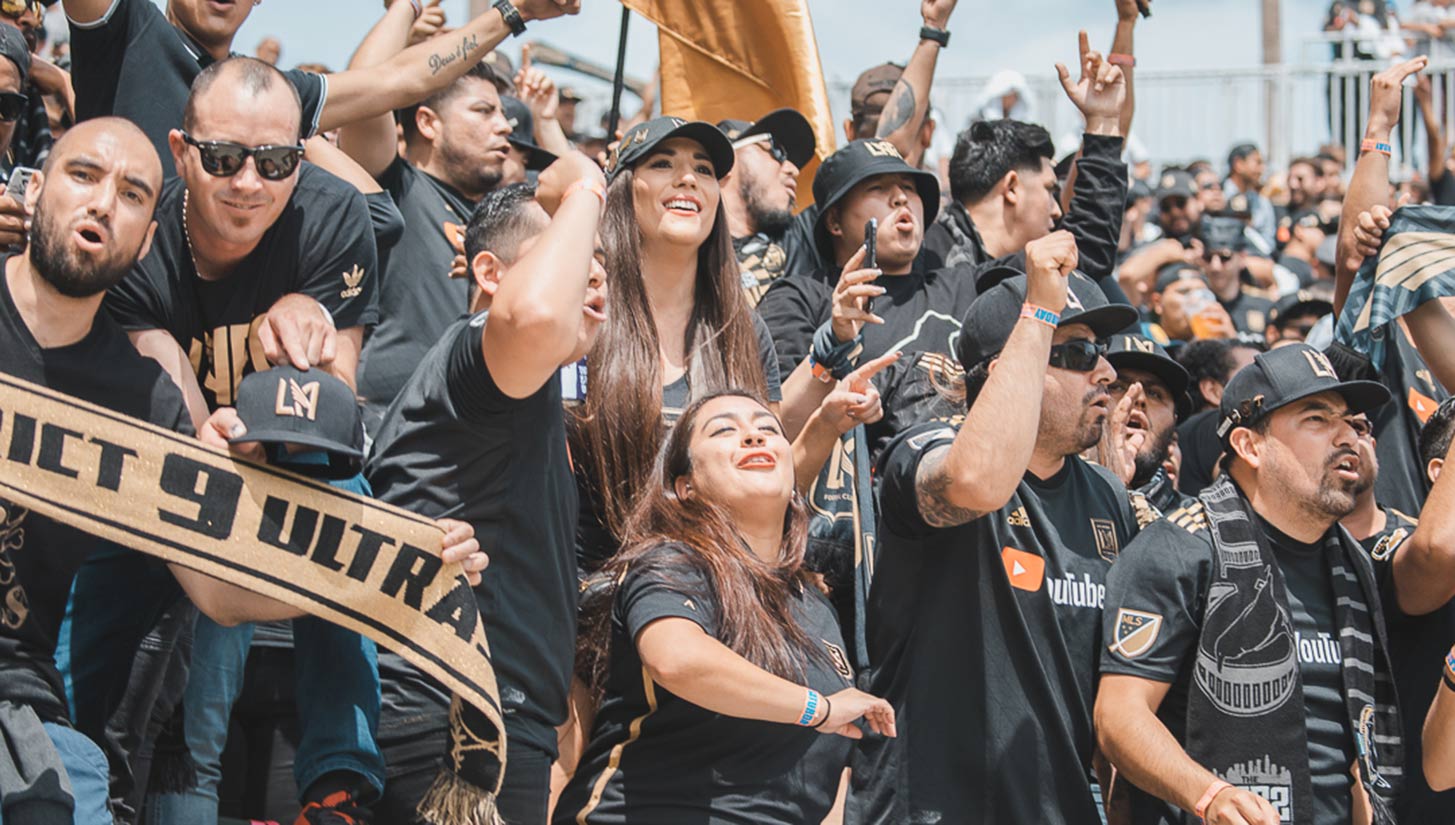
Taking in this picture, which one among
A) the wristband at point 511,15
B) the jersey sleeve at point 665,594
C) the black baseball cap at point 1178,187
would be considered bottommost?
the jersey sleeve at point 665,594

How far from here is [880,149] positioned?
633 cm

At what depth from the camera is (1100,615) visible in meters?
4.81

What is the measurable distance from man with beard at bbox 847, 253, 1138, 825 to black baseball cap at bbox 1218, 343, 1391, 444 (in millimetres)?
615

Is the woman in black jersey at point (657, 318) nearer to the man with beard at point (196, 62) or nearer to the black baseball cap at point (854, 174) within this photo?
the man with beard at point (196, 62)

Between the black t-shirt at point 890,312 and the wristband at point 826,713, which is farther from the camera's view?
the black t-shirt at point 890,312

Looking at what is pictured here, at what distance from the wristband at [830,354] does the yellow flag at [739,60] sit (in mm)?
2303

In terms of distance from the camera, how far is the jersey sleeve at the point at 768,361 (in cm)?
534

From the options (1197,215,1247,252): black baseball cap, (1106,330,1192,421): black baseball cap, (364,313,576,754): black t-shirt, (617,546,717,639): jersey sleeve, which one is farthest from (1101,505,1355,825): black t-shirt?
(1197,215,1247,252): black baseball cap

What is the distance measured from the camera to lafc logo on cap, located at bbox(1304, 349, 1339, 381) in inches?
205

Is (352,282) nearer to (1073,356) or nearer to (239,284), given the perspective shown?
(239,284)

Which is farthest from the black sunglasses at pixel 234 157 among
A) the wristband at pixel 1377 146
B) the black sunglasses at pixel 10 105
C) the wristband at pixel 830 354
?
the wristband at pixel 1377 146

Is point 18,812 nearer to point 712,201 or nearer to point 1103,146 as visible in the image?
point 712,201

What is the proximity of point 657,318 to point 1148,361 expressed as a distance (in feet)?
6.80

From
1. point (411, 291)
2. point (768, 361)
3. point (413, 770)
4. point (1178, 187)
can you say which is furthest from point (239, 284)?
point (1178, 187)
